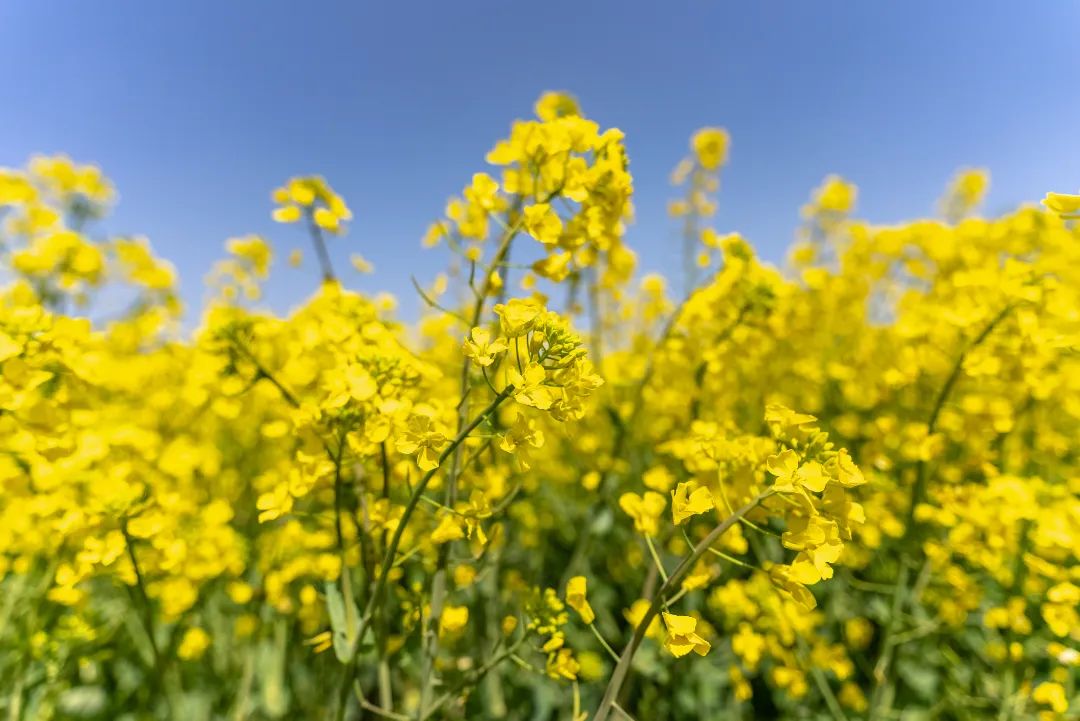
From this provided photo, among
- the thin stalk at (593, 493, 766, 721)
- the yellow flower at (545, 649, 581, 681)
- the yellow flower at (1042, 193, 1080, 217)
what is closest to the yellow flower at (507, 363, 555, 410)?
the thin stalk at (593, 493, 766, 721)

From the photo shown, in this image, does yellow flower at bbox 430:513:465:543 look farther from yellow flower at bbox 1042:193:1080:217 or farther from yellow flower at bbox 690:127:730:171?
A: yellow flower at bbox 690:127:730:171

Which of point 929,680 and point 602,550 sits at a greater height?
point 602,550

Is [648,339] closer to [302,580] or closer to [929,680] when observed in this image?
[929,680]

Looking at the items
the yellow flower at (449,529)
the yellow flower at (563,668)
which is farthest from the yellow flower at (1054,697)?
the yellow flower at (449,529)

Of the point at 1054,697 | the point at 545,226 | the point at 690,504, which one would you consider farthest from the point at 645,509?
the point at 1054,697

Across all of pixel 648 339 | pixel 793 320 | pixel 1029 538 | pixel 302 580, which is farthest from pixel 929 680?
pixel 302 580

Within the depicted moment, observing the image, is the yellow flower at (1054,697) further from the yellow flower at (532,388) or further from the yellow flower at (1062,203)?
the yellow flower at (532,388)

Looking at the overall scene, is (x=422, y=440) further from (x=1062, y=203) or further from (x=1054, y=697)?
(x=1054, y=697)

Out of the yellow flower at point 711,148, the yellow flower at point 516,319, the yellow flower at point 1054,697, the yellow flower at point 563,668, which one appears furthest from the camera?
the yellow flower at point 711,148
